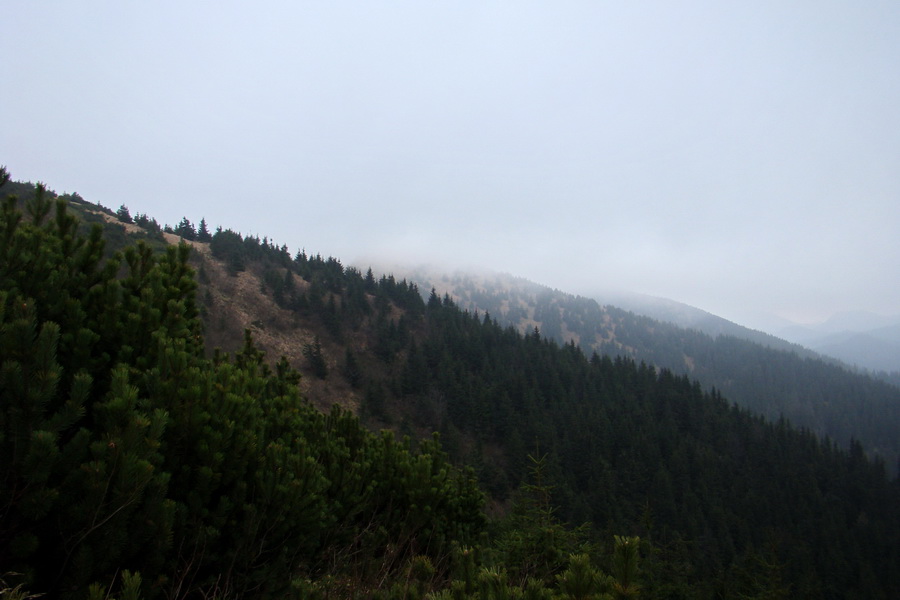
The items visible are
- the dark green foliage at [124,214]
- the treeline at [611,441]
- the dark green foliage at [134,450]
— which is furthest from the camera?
the dark green foliage at [124,214]

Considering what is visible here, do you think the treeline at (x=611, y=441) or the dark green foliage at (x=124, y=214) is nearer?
the treeline at (x=611, y=441)

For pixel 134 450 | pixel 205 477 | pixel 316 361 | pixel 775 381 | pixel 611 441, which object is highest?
pixel 775 381

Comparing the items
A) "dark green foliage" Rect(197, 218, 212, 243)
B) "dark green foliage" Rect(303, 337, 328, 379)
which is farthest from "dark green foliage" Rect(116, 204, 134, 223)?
"dark green foliage" Rect(303, 337, 328, 379)

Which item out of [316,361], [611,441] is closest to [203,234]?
[316,361]

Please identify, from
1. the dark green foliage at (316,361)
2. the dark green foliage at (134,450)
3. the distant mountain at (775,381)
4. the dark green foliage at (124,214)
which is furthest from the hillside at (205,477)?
the distant mountain at (775,381)

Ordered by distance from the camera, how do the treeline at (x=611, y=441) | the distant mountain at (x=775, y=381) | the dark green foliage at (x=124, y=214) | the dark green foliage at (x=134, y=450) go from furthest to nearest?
the distant mountain at (x=775, y=381) < the dark green foliage at (x=124, y=214) < the treeline at (x=611, y=441) < the dark green foliage at (x=134, y=450)

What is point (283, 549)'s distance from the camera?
3.50m

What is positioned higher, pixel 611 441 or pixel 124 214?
pixel 124 214

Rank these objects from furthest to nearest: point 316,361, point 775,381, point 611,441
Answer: point 775,381
point 611,441
point 316,361

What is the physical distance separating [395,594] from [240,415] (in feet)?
6.48

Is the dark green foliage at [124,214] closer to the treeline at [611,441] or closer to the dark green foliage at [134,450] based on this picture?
the treeline at [611,441]

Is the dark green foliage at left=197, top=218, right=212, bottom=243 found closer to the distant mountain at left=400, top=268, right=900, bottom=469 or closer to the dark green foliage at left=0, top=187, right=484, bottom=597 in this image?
the dark green foliage at left=0, top=187, right=484, bottom=597

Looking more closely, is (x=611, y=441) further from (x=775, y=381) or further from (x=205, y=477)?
(x=775, y=381)

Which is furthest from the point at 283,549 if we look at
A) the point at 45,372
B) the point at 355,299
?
the point at 355,299
